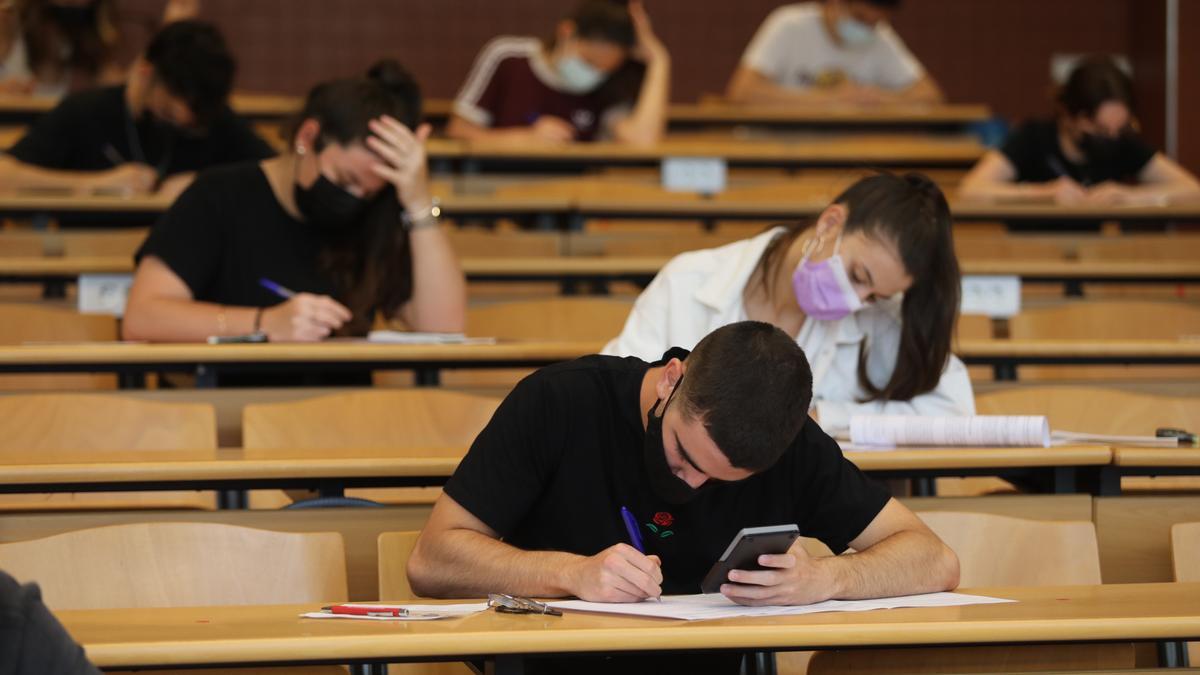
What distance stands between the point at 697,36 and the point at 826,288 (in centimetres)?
529

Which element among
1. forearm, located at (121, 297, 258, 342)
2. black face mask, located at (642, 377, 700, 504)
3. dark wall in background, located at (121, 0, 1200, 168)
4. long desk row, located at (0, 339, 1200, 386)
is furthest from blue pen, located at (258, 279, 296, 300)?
dark wall in background, located at (121, 0, 1200, 168)

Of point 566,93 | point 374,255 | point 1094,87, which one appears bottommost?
point 374,255

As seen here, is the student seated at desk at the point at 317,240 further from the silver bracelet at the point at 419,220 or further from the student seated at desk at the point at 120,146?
the student seated at desk at the point at 120,146

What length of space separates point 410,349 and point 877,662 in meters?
1.39

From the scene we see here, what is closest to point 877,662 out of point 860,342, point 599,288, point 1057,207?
point 860,342

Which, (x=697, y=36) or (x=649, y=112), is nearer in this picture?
(x=649, y=112)

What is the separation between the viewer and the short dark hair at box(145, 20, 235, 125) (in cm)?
389

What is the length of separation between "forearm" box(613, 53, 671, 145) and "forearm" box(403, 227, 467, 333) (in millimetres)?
2094

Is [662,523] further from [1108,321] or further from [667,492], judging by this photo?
[1108,321]

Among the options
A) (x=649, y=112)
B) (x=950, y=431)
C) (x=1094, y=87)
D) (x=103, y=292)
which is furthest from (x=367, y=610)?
(x=649, y=112)

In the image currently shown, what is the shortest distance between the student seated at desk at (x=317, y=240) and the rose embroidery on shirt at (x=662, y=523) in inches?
50.9

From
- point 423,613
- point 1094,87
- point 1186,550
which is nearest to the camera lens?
point 423,613

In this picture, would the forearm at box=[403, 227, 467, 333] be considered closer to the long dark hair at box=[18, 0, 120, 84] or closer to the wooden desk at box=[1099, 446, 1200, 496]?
the wooden desk at box=[1099, 446, 1200, 496]

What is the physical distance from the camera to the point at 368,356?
302cm
